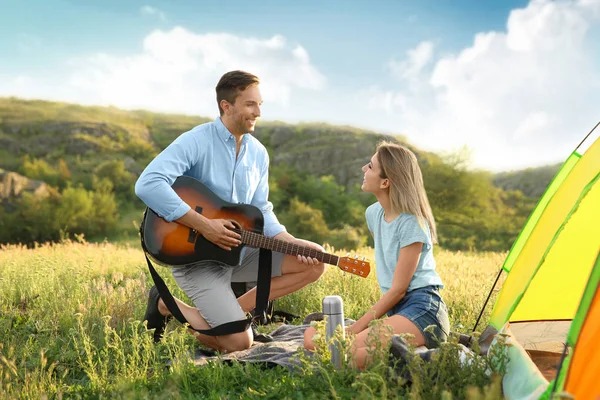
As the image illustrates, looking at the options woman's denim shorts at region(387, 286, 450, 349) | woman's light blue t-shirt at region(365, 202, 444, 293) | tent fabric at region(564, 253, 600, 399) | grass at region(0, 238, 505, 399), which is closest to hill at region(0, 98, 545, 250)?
grass at region(0, 238, 505, 399)

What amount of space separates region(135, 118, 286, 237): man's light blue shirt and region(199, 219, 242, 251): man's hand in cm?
22

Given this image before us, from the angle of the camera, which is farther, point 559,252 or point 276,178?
point 276,178

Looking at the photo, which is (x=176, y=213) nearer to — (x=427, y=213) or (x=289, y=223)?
(x=427, y=213)

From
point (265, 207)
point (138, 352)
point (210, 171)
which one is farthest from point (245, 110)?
point (138, 352)

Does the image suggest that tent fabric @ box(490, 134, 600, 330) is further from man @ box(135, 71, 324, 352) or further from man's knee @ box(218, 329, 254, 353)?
man's knee @ box(218, 329, 254, 353)

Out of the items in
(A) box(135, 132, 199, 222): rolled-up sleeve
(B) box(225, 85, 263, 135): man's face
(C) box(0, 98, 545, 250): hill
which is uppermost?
(B) box(225, 85, 263, 135): man's face

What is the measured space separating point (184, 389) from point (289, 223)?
35133 millimetres

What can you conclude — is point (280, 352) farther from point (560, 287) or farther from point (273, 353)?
point (560, 287)

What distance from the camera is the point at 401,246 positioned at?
12.8ft

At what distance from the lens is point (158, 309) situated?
4.93 metres

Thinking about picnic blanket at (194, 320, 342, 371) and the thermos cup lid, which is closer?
the thermos cup lid

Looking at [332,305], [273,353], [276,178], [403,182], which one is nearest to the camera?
[332,305]

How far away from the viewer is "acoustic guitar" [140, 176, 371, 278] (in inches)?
181

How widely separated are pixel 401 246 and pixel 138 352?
2.14 metres
